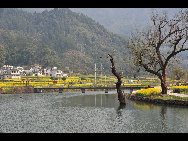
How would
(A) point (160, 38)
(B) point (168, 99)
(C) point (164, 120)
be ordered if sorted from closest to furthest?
(C) point (164, 120)
(B) point (168, 99)
(A) point (160, 38)

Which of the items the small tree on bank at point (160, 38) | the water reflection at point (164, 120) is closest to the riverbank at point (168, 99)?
the small tree on bank at point (160, 38)

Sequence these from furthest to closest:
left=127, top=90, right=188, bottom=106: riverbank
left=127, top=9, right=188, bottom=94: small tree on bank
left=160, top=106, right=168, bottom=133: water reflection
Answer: left=127, top=9, right=188, bottom=94: small tree on bank → left=127, top=90, right=188, bottom=106: riverbank → left=160, top=106, right=168, bottom=133: water reflection

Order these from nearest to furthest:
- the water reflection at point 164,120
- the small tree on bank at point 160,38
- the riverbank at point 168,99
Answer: the water reflection at point 164,120
the riverbank at point 168,99
the small tree on bank at point 160,38

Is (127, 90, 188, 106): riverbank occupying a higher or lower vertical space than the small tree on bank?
lower

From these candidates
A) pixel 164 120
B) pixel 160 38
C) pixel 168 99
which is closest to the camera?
pixel 164 120

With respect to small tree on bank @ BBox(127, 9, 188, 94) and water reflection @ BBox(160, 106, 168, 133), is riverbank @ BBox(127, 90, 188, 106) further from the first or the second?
water reflection @ BBox(160, 106, 168, 133)

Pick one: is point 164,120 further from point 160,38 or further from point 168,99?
point 160,38

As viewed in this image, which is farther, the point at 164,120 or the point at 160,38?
the point at 160,38

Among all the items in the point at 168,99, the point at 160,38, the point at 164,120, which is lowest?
the point at 164,120

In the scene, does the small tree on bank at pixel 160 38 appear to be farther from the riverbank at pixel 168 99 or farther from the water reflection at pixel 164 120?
the water reflection at pixel 164 120

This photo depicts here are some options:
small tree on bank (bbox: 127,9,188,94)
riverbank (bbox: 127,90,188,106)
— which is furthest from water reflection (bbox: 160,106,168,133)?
small tree on bank (bbox: 127,9,188,94)

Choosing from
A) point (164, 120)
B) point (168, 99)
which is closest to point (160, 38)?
point (168, 99)

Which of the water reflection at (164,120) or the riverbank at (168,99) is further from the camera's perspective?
the riverbank at (168,99)
